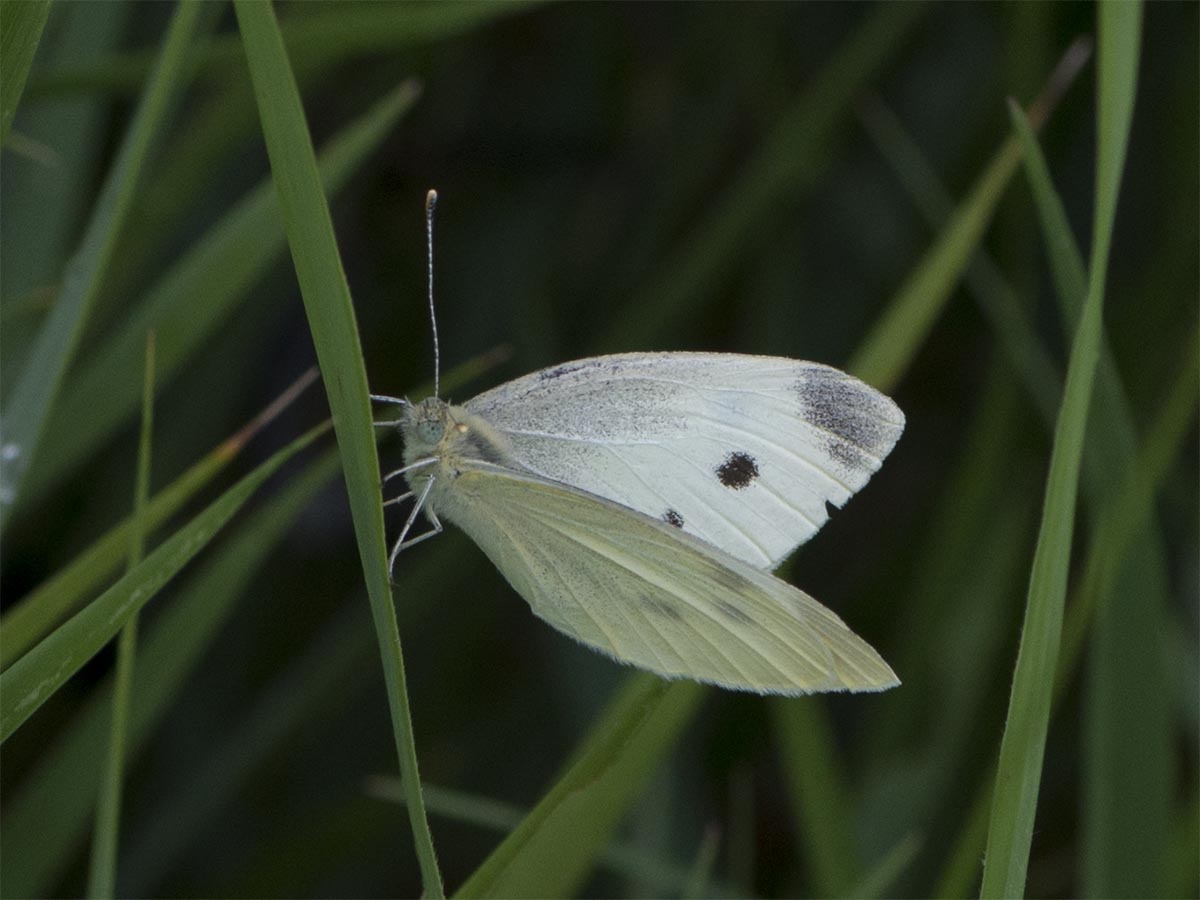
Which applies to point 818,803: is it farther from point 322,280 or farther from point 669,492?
point 322,280

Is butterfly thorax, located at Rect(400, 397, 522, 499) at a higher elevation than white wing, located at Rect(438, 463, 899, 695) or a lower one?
higher

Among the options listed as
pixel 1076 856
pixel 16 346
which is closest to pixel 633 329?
pixel 16 346

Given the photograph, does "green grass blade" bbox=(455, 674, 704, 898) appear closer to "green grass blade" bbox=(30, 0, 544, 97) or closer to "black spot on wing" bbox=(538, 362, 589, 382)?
"black spot on wing" bbox=(538, 362, 589, 382)

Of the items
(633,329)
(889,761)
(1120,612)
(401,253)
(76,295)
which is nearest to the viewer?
(76,295)

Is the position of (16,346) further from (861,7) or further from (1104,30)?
(861,7)

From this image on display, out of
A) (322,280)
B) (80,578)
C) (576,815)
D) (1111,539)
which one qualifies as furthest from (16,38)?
(1111,539)

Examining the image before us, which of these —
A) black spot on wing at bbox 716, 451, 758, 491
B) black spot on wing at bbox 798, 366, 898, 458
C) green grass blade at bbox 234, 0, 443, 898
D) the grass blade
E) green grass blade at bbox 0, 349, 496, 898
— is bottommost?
green grass blade at bbox 0, 349, 496, 898

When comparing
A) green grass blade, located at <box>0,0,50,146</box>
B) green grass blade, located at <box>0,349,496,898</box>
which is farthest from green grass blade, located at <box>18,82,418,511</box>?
green grass blade, located at <box>0,0,50,146</box>
